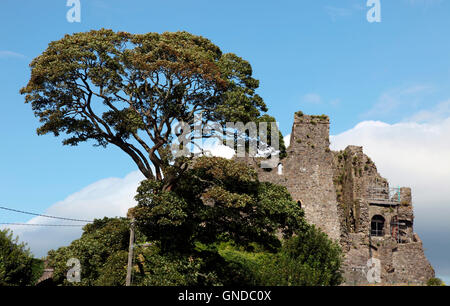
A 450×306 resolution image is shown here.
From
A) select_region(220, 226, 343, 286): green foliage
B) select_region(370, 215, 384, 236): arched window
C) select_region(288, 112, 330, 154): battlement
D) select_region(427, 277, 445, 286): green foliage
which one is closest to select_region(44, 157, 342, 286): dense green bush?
select_region(220, 226, 343, 286): green foliage

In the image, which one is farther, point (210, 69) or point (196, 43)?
point (196, 43)

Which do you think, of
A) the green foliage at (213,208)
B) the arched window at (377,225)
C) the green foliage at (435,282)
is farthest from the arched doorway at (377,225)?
the green foliage at (213,208)

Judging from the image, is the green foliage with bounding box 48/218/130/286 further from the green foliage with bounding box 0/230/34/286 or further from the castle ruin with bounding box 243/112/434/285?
the castle ruin with bounding box 243/112/434/285

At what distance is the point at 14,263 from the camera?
3269 centimetres

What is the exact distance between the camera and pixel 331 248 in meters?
39.1

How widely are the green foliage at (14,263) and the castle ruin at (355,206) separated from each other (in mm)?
24675

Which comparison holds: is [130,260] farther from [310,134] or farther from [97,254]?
[310,134]

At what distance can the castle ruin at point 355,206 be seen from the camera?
50.3 m

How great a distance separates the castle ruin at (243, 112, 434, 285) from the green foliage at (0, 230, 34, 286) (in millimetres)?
24675

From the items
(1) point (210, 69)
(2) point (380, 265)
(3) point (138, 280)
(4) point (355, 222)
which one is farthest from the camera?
(4) point (355, 222)

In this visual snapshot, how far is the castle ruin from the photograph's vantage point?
5028 centimetres

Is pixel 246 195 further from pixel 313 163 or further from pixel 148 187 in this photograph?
pixel 313 163
